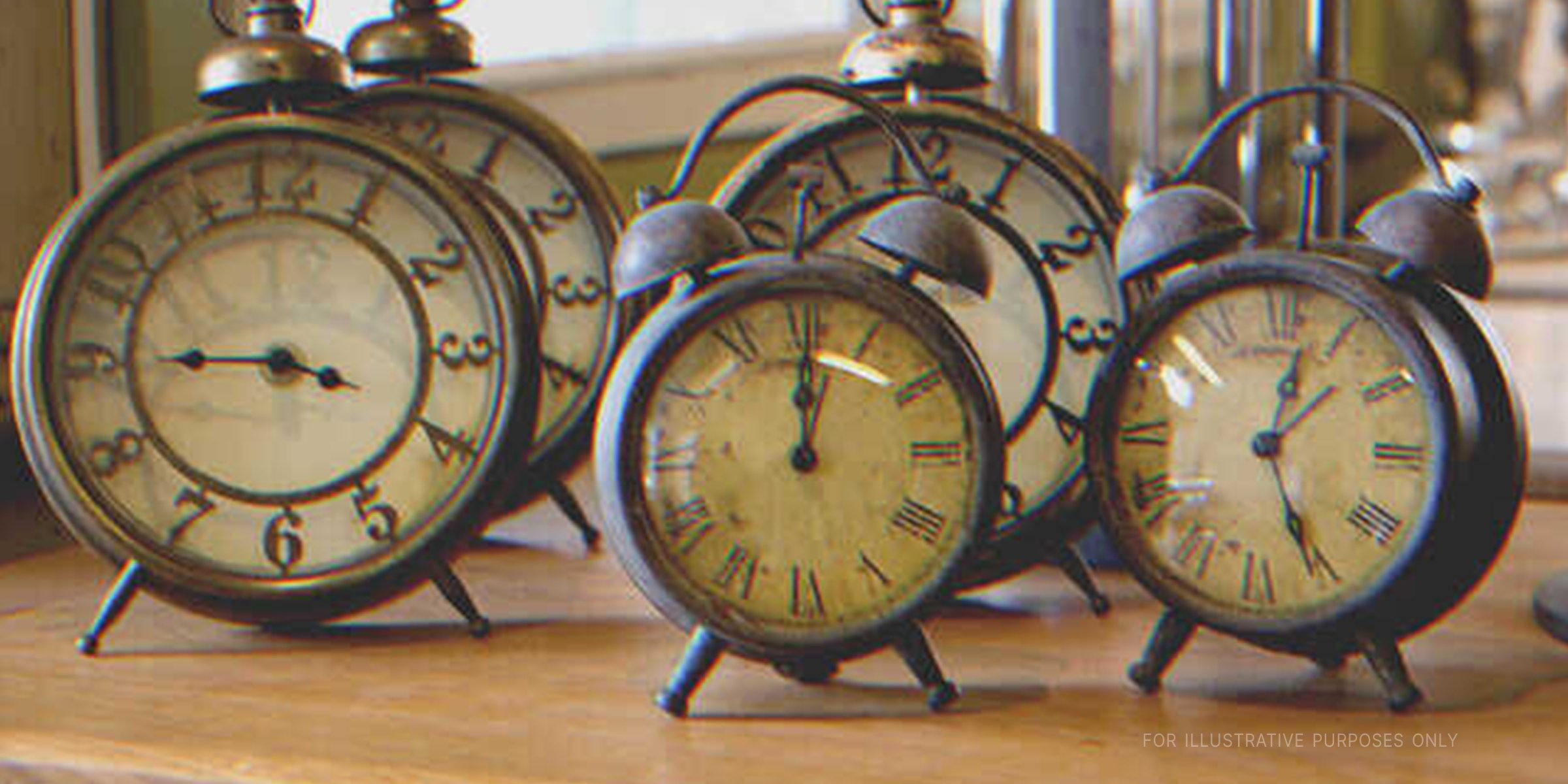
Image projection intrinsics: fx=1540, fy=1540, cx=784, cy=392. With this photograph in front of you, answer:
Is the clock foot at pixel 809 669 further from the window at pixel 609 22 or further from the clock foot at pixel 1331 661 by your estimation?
the window at pixel 609 22

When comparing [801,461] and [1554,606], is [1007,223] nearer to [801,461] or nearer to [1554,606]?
[801,461]

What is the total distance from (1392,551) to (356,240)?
25.6 inches

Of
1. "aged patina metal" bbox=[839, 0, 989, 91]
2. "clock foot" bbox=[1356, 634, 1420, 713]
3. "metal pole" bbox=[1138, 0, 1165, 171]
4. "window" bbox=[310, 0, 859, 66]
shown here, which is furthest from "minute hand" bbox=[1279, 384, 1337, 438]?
"window" bbox=[310, 0, 859, 66]

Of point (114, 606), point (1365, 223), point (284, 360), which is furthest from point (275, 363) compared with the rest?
point (1365, 223)

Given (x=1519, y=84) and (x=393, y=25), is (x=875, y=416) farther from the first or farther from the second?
(x=1519, y=84)

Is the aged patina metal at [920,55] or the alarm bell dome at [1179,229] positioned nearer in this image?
the alarm bell dome at [1179,229]

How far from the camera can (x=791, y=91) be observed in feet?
3.00

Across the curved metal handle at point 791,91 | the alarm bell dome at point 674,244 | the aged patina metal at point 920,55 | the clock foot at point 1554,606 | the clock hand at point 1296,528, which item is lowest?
the clock foot at point 1554,606

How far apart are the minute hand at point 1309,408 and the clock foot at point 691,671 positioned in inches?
12.6

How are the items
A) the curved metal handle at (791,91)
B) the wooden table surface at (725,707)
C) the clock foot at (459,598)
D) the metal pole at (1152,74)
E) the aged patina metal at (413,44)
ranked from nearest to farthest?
the wooden table surface at (725,707) < the curved metal handle at (791,91) < the clock foot at (459,598) < the aged patina metal at (413,44) < the metal pole at (1152,74)

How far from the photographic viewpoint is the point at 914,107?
40.8 inches

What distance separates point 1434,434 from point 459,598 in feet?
1.97

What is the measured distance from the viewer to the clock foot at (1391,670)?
0.82m

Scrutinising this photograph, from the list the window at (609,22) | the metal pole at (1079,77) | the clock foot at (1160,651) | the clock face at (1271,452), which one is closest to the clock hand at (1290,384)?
the clock face at (1271,452)
